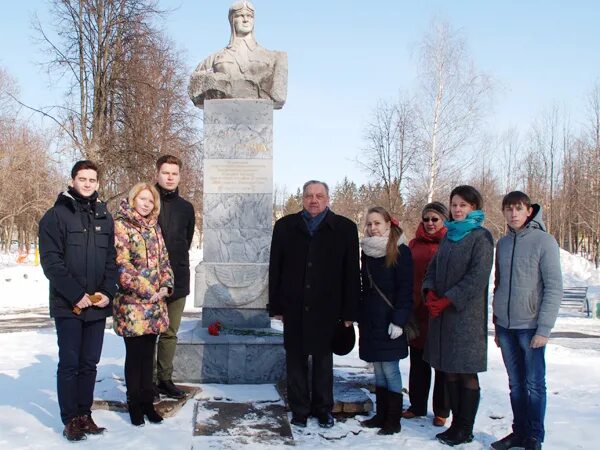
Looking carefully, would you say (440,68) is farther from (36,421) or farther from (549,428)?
(36,421)

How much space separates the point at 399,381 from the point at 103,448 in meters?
2.19

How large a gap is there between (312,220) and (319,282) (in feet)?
1.63

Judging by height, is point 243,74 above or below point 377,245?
above

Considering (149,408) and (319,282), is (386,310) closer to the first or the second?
(319,282)

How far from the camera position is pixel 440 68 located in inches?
781

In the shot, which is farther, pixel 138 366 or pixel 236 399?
pixel 236 399

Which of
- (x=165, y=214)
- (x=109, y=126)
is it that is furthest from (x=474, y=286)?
(x=109, y=126)

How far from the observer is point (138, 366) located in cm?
407

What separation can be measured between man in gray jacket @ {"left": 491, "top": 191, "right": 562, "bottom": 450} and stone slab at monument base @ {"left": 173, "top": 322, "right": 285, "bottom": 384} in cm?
218

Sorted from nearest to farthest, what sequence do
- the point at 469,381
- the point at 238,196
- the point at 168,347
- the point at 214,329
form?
the point at 469,381 → the point at 168,347 → the point at 214,329 → the point at 238,196

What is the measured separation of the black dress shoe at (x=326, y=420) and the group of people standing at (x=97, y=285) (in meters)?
1.25

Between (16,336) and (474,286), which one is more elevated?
(474,286)

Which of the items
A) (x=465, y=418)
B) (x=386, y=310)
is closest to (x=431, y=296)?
(x=386, y=310)

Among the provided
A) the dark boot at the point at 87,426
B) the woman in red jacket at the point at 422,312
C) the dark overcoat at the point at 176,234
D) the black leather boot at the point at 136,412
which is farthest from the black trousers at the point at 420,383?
the dark boot at the point at 87,426
